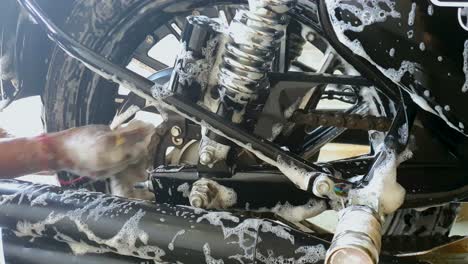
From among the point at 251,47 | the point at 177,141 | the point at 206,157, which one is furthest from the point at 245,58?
the point at 177,141

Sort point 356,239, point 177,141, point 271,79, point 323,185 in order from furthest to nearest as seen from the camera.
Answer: point 177,141 → point 271,79 → point 323,185 → point 356,239

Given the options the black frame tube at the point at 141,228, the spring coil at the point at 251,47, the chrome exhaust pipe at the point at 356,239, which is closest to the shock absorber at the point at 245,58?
the spring coil at the point at 251,47

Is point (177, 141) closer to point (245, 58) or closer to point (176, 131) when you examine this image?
point (176, 131)

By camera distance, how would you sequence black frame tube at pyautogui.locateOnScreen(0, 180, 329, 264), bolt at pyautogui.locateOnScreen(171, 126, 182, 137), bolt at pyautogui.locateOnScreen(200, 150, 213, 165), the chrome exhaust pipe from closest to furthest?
1. the chrome exhaust pipe
2. black frame tube at pyautogui.locateOnScreen(0, 180, 329, 264)
3. bolt at pyautogui.locateOnScreen(200, 150, 213, 165)
4. bolt at pyautogui.locateOnScreen(171, 126, 182, 137)

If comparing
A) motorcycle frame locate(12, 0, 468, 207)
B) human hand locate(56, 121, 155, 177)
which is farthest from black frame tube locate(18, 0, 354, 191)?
human hand locate(56, 121, 155, 177)

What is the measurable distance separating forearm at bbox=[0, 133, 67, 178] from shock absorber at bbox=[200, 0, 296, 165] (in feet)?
0.76

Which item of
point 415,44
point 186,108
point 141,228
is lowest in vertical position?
point 141,228

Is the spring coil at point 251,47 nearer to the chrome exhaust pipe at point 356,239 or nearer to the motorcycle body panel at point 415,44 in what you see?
the motorcycle body panel at point 415,44

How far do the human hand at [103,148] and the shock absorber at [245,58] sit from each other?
0.53ft

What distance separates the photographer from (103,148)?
0.87 meters

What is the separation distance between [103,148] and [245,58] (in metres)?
0.29

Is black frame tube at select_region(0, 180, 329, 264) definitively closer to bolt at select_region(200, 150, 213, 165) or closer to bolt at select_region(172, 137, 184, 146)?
bolt at select_region(200, 150, 213, 165)

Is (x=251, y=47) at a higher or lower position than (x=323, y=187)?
higher

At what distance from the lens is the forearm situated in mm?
823
